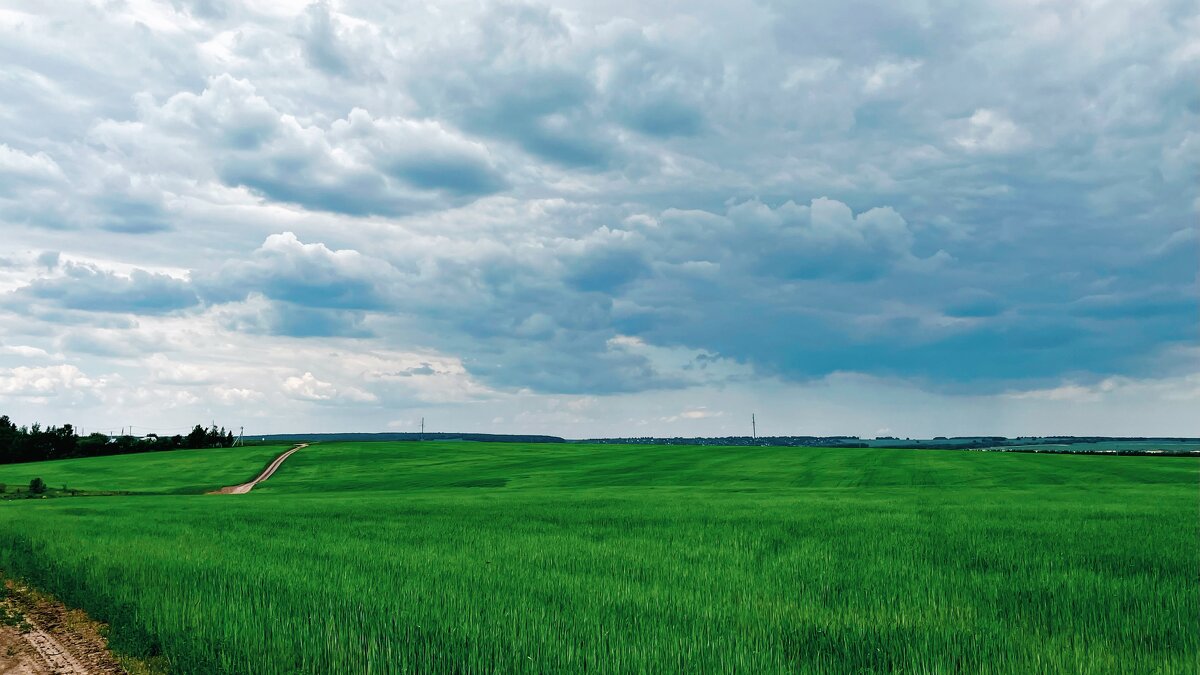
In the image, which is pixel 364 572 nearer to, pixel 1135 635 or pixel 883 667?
pixel 883 667

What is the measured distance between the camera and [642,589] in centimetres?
1127

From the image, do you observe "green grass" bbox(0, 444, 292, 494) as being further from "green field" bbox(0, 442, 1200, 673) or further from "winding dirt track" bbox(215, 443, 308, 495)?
"green field" bbox(0, 442, 1200, 673)

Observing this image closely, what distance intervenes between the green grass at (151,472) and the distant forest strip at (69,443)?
109 ft

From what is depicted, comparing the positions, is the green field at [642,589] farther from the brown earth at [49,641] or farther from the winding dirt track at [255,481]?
the winding dirt track at [255,481]

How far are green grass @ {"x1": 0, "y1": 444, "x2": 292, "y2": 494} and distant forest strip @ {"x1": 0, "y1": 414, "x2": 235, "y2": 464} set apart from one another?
109ft

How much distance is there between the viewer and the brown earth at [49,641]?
32.0 feet

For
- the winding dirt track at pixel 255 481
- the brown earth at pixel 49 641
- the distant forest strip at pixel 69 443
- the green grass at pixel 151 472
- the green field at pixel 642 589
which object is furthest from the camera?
the distant forest strip at pixel 69 443

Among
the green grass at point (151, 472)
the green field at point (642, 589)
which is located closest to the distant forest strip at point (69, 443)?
the green grass at point (151, 472)

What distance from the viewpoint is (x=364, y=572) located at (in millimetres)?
13547

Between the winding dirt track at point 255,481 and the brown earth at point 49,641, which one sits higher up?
the brown earth at point 49,641

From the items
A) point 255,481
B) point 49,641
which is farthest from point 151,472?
point 49,641

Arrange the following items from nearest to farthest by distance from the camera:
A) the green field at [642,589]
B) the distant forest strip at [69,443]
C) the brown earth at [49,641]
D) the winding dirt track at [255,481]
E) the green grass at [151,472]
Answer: the green field at [642,589] < the brown earth at [49,641] < the winding dirt track at [255,481] < the green grass at [151,472] < the distant forest strip at [69,443]

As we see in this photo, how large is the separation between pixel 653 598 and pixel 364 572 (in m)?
6.37

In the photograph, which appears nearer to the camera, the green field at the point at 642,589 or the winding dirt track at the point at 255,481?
the green field at the point at 642,589
